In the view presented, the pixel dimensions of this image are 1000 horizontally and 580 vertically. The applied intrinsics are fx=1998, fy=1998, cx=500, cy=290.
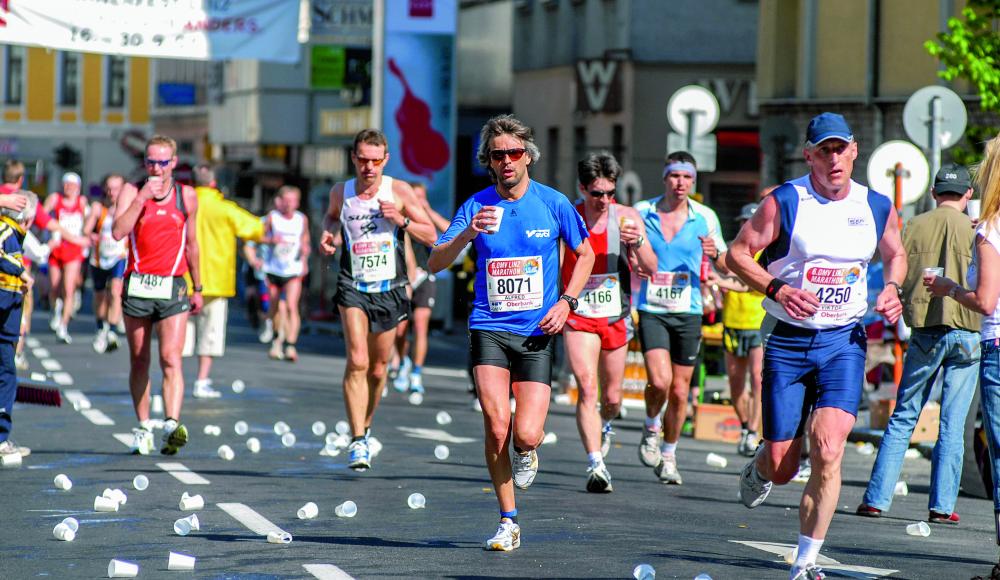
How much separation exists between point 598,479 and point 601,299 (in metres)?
1.10

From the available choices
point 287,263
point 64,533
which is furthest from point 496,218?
point 287,263

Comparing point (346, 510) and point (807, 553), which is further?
point (346, 510)

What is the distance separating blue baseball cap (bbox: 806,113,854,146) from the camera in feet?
26.3

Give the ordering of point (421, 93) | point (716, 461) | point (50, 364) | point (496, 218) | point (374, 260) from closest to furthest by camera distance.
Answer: point (496, 218) → point (374, 260) → point (716, 461) → point (50, 364) → point (421, 93)

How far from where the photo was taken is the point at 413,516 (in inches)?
Answer: 397

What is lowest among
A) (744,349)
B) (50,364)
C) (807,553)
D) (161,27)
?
(50,364)

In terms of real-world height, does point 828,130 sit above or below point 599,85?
below

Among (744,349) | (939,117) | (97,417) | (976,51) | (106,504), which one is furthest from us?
(976,51)

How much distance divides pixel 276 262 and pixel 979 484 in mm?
12720

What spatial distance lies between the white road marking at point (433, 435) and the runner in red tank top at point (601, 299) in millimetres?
2723

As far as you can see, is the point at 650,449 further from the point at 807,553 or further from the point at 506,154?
the point at 807,553

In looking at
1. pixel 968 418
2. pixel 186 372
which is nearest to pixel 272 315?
pixel 186 372

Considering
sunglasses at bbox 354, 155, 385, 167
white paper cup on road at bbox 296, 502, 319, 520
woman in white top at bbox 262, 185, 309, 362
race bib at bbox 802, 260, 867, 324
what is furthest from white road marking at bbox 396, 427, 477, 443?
woman in white top at bbox 262, 185, 309, 362

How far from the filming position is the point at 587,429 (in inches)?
454
